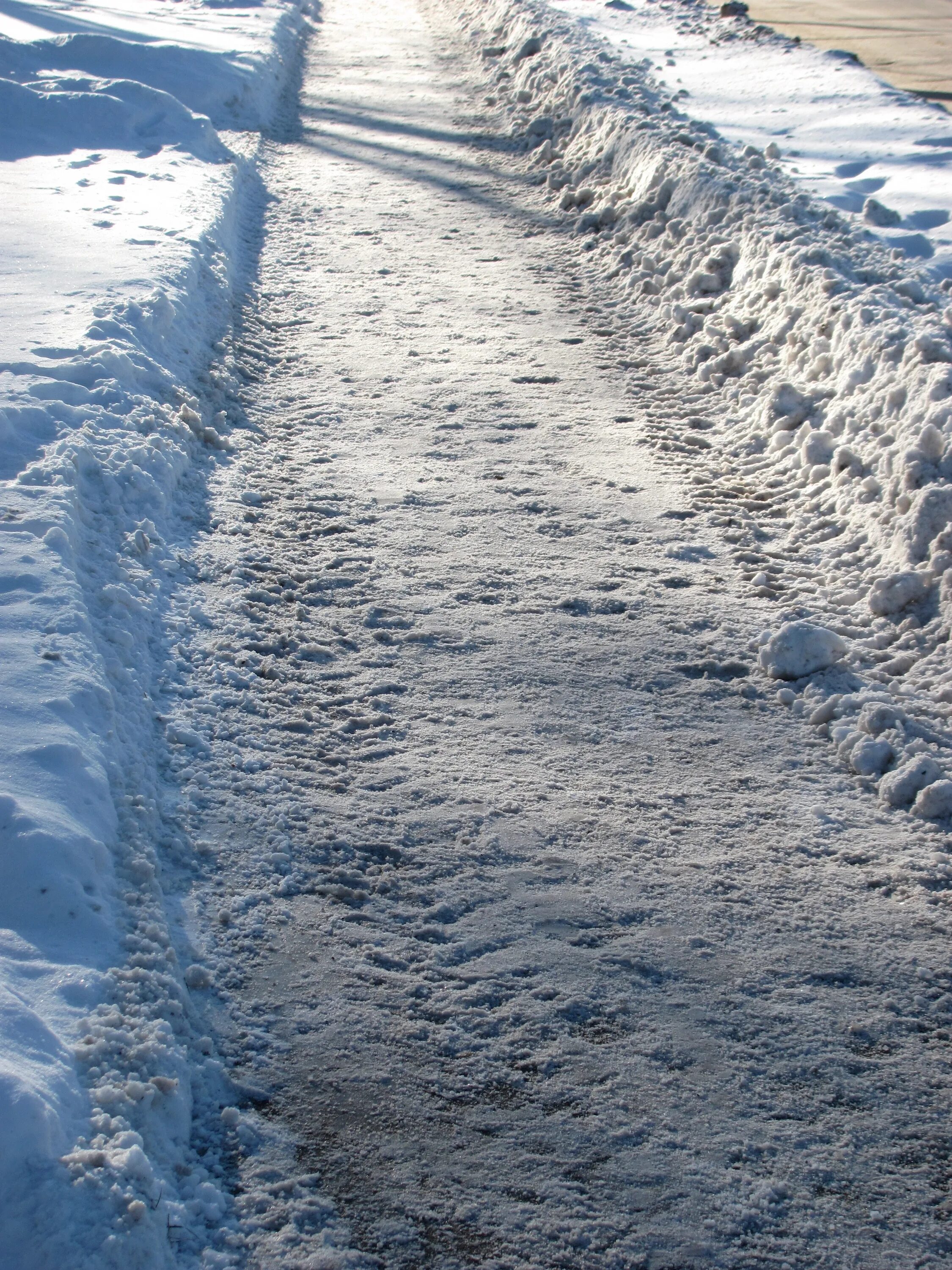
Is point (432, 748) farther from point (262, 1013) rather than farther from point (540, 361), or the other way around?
point (540, 361)

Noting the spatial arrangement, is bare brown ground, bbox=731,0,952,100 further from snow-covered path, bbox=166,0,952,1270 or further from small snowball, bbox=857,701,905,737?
small snowball, bbox=857,701,905,737

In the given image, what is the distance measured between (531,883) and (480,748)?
56 cm

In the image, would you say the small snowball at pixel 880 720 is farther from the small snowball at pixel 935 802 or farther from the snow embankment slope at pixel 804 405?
the small snowball at pixel 935 802

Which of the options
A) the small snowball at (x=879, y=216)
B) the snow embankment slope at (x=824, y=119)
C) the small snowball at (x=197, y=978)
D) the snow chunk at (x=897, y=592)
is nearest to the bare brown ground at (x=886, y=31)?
the snow embankment slope at (x=824, y=119)

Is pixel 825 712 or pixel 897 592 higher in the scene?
pixel 897 592

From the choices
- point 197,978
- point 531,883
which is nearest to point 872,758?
point 531,883

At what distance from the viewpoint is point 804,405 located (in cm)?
467

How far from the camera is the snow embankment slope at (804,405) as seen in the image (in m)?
3.37

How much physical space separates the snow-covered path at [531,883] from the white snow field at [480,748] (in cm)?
1

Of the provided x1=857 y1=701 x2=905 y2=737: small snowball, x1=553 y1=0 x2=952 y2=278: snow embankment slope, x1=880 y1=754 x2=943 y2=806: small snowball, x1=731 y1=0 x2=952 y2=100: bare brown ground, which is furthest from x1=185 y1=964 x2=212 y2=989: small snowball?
x1=731 y1=0 x2=952 y2=100: bare brown ground

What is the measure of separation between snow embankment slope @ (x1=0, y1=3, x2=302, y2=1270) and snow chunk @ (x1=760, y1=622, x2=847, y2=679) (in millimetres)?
1971

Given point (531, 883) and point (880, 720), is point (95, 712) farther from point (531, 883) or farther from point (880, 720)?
point (880, 720)

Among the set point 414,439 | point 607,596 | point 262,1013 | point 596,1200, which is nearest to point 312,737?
point 262,1013

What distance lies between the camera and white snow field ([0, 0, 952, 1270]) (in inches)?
78.8
